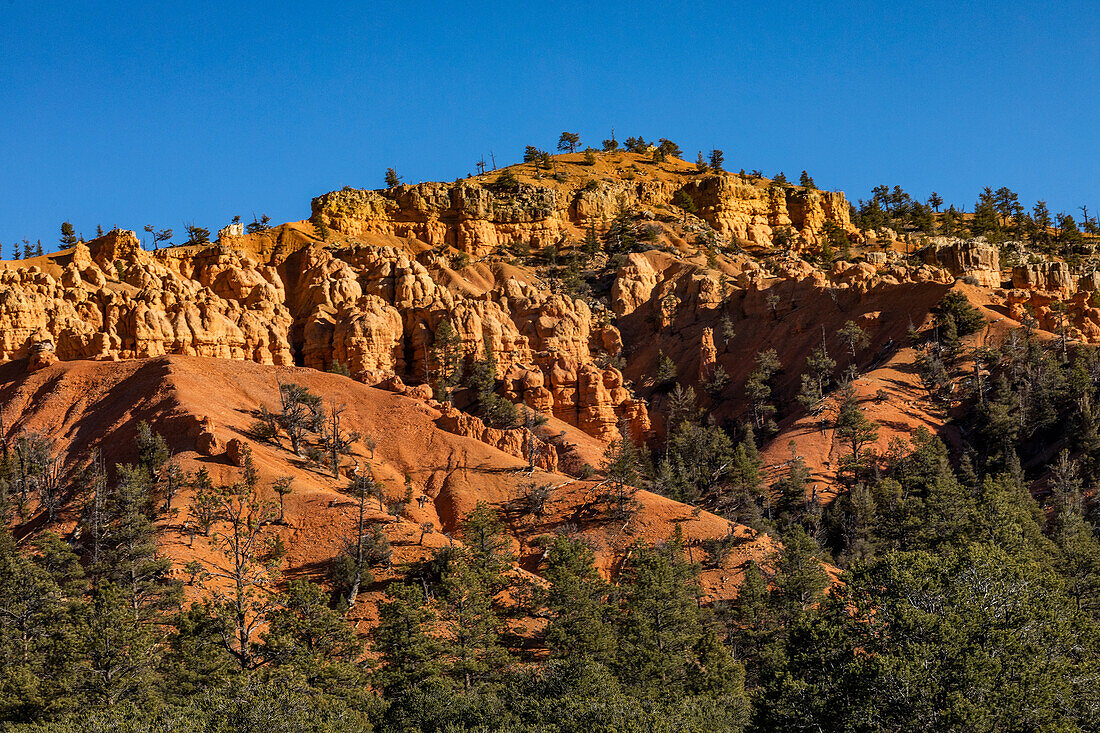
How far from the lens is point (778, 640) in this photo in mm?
49250

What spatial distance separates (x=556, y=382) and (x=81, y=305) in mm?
43263

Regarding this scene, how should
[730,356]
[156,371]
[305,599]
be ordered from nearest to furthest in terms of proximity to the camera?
[305,599], [156,371], [730,356]

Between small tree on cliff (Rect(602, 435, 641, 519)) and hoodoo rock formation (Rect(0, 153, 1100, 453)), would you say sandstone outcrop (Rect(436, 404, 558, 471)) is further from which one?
small tree on cliff (Rect(602, 435, 641, 519))

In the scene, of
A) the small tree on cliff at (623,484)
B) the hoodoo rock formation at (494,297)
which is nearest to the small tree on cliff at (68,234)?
the hoodoo rock formation at (494,297)

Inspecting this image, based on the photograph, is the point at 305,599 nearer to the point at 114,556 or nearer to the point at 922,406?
the point at 114,556

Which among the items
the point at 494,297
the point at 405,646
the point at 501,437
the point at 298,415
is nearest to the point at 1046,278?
the point at 494,297

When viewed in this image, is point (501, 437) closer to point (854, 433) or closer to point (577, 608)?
point (854, 433)

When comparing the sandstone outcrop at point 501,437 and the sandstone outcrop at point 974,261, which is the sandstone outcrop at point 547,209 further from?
the sandstone outcrop at point 501,437

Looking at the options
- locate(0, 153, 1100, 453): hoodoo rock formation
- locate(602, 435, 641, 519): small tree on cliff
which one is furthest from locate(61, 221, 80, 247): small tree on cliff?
locate(602, 435, 641, 519): small tree on cliff

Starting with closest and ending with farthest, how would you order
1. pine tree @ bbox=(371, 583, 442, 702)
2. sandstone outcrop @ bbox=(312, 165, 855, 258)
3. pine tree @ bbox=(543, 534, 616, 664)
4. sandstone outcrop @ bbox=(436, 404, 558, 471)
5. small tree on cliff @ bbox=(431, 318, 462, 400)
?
1. pine tree @ bbox=(371, 583, 442, 702)
2. pine tree @ bbox=(543, 534, 616, 664)
3. sandstone outcrop @ bbox=(436, 404, 558, 471)
4. small tree on cliff @ bbox=(431, 318, 462, 400)
5. sandstone outcrop @ bbox=(312, 165, 855, 258)

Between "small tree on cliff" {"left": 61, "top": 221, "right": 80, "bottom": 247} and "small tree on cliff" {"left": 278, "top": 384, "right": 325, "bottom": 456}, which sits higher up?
"small tree on cliff" {"left": 61, "top": 221, "right": 80, "bottom": 247}

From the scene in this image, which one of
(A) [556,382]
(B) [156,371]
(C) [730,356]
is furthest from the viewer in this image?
(C) [730,356]

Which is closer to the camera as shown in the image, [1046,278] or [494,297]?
[1046,278]

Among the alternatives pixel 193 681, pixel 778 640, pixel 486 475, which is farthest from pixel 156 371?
pixel 778 640
